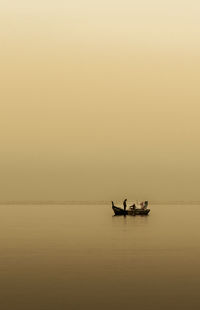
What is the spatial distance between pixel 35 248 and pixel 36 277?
20512 millimetres

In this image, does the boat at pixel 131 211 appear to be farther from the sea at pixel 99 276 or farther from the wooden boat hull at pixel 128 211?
the sea at pixel 99 276

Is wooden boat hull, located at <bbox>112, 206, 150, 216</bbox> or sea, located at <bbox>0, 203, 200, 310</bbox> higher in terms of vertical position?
wooden boat hull, located at <bbox>112, 206, 150, 216</bbox>

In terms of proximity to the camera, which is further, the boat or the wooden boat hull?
the wooden boat hull

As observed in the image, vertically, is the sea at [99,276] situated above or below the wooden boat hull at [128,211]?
below

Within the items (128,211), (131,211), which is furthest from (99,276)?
(128,211)

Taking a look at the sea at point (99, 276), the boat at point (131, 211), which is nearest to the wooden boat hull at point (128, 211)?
the boat at point (131, 211)

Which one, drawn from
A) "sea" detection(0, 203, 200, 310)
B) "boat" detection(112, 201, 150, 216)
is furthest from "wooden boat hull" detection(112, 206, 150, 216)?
"sea" detection(0, 203, 200, 310)

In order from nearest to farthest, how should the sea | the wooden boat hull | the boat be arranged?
the sea
the boat
the wooden boat hull

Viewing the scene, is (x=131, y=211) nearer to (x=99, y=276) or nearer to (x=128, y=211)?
(x=128, y=211)

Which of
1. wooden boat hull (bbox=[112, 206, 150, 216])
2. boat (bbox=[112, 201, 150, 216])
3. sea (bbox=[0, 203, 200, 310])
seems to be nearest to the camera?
sea (bbox=[0, 203, 200, 310])

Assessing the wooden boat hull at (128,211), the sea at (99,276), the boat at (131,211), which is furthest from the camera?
the wooden boat hull at (128,211)

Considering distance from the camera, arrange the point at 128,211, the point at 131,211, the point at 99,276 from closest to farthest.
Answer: the point at 99,276
the point at 131,211
the point at 128,211

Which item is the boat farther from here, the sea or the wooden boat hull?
the sea

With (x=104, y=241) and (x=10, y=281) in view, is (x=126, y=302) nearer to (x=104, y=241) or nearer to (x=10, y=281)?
(x=10, y=281)
